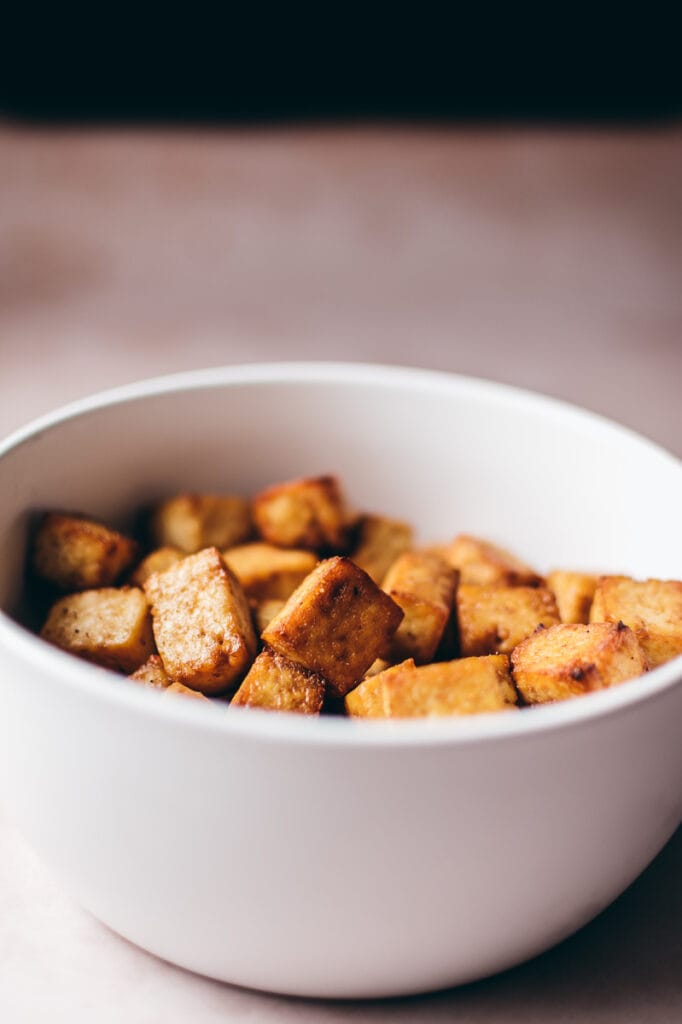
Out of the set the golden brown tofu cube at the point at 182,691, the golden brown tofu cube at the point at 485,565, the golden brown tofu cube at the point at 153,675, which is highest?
the golden brown tofu cube at the point at 485,565

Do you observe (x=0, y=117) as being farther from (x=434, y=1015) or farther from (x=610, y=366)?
(x=434, y=1015)

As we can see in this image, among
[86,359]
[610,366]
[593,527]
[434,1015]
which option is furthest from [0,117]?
[434,1015]

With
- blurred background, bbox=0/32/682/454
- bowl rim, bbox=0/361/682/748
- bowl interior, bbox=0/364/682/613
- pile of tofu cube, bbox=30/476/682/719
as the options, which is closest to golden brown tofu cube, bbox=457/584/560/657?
pile of tofu cube, bbox=30/476/682/719

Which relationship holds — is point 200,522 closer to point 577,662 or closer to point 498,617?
point 498,617

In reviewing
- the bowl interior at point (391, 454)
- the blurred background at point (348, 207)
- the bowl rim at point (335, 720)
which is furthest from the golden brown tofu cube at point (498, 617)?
the blurred background at point (348, 207)

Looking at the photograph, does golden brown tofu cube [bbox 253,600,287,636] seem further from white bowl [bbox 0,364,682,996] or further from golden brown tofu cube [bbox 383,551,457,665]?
white bowl [bbox 0,364,682,996]

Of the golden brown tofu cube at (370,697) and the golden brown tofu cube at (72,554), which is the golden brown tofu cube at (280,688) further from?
the golden brown tofu cube at (72,554)
